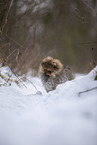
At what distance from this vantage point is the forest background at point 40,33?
159 centimetres

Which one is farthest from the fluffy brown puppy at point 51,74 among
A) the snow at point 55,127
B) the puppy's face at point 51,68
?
the snow at point 55,127

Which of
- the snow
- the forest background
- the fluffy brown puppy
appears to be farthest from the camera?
the forest background

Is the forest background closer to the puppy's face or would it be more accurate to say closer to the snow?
the puppy's face

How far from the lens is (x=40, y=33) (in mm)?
3137

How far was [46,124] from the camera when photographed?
1.97ft

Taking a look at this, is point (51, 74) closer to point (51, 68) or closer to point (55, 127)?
point (51, 68)

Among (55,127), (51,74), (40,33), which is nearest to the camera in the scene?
(55,127)

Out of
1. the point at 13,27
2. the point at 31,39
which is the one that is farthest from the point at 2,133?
the point at 31,39

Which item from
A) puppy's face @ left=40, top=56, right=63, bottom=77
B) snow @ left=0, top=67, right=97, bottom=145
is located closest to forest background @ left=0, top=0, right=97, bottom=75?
puppy's face @ left=40, top=56, right=63, bottom=77

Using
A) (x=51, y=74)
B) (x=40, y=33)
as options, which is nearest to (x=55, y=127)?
(x=51, y=74)

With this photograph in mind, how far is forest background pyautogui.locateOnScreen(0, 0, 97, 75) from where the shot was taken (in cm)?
159

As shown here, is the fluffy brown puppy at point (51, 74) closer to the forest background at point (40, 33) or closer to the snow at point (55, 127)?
the forest background at point (40, 33)

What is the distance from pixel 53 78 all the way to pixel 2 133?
0.96m

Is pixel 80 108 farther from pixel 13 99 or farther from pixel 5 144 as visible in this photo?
pixel 13 99
